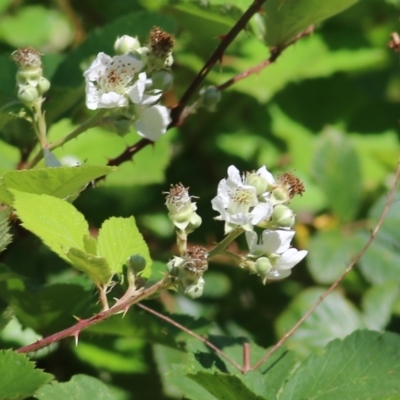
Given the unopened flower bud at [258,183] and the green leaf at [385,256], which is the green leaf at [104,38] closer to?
the unopened flower bud at [258,183]

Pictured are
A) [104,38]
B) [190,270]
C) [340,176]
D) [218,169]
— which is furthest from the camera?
[218,169]

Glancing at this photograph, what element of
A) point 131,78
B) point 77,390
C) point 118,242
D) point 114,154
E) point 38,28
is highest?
point 131,78

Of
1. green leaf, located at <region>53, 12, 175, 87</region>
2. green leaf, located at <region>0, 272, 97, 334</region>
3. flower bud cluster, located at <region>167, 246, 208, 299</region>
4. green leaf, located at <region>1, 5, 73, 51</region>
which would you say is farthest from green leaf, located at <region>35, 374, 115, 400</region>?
green leaf, located at <region>1, 5, 73, 51</region>

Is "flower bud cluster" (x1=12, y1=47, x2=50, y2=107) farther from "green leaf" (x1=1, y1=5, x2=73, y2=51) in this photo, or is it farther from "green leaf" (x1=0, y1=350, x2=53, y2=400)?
"green leaf" (x1=1, y1=5, x2=73, y2=51)

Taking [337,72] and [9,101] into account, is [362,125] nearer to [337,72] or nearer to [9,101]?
[337,72]

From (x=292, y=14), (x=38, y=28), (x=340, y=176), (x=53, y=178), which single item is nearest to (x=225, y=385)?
(x=53, y=178)

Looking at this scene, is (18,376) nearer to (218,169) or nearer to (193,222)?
(193,222)

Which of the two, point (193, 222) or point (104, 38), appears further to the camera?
point (104, 38)
